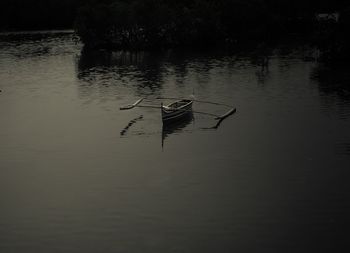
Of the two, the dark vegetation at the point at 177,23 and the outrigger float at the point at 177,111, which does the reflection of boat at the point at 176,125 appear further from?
the dark vegetation at the point at 177,23

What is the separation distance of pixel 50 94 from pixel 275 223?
169 feet

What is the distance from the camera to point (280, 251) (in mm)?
30562

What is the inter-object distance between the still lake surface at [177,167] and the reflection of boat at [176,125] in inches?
12.3

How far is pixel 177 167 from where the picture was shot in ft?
147

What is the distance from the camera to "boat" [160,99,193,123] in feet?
184

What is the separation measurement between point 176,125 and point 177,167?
41.2 ft

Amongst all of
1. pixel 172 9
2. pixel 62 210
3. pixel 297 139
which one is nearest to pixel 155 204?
pixel 62 210

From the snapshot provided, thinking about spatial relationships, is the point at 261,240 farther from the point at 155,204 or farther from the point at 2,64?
the point at 2,64

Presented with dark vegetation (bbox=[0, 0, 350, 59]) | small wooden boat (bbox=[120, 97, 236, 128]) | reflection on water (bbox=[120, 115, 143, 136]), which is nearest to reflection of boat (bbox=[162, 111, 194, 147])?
small wooden boat (bbox=[120, 97, 236, 128])

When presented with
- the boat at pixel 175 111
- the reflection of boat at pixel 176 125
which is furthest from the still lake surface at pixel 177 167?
the boat at pixel 175 111

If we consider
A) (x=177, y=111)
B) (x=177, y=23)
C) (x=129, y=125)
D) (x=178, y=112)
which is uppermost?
(x=177, y=23)

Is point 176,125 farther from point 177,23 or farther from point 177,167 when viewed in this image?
point 177,23

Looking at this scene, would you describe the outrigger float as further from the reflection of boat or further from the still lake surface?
the still lake surface

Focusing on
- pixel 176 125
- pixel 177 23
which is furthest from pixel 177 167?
pixel 177 23
